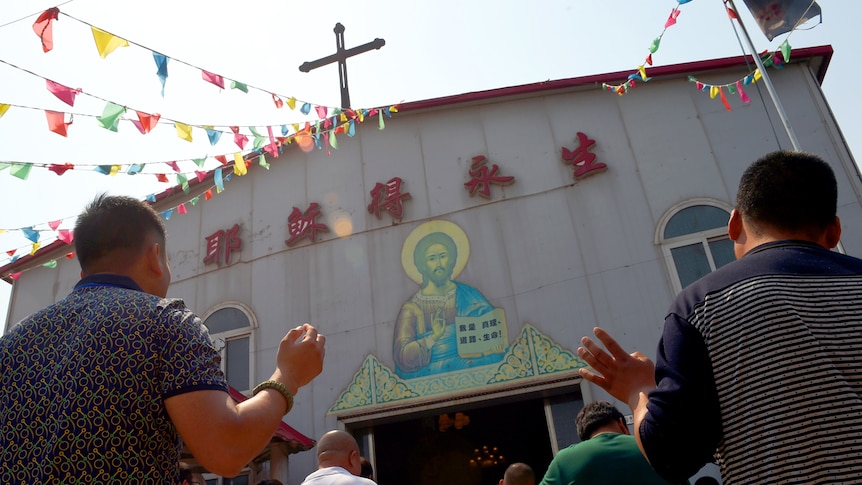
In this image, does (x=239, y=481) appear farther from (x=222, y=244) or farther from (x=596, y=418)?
(x=596, y=418)

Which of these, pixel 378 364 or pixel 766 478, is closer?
pixel 766 478

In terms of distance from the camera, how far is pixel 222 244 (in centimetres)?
1023

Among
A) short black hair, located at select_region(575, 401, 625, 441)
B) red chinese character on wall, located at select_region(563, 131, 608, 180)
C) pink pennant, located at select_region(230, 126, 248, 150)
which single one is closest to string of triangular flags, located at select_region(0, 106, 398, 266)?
pink pennant, located at select_region(230, 126, 248, 150)

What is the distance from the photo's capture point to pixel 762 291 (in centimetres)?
167

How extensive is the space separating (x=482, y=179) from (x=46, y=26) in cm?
547

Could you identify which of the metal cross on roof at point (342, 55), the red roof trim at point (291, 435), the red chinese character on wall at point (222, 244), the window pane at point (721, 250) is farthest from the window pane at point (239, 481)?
the window pane at point (721, 250)

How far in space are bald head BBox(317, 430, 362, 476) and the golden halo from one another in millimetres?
4902

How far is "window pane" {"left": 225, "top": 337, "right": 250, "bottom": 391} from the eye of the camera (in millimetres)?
9180

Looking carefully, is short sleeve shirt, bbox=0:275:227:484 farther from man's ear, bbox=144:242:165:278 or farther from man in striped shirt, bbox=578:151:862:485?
man in striped shirt, bbox=578:151:862:485

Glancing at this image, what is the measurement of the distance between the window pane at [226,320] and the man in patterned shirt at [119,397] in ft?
26.3

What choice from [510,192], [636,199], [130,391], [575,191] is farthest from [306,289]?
[130,391]

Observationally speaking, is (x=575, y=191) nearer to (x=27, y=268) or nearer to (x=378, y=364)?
(x=378, y=364)

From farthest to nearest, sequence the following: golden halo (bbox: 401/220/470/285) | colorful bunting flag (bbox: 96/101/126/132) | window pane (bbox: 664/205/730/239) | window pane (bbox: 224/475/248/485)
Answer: golden halo (bbox: 401/220/470/285) → window pane (bbox: 224/475/248/485) → window pane (bbox: 664/205/730/239) → colorful bunting flag (bbox: 96/101/126/132)

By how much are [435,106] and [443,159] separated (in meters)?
0.88
